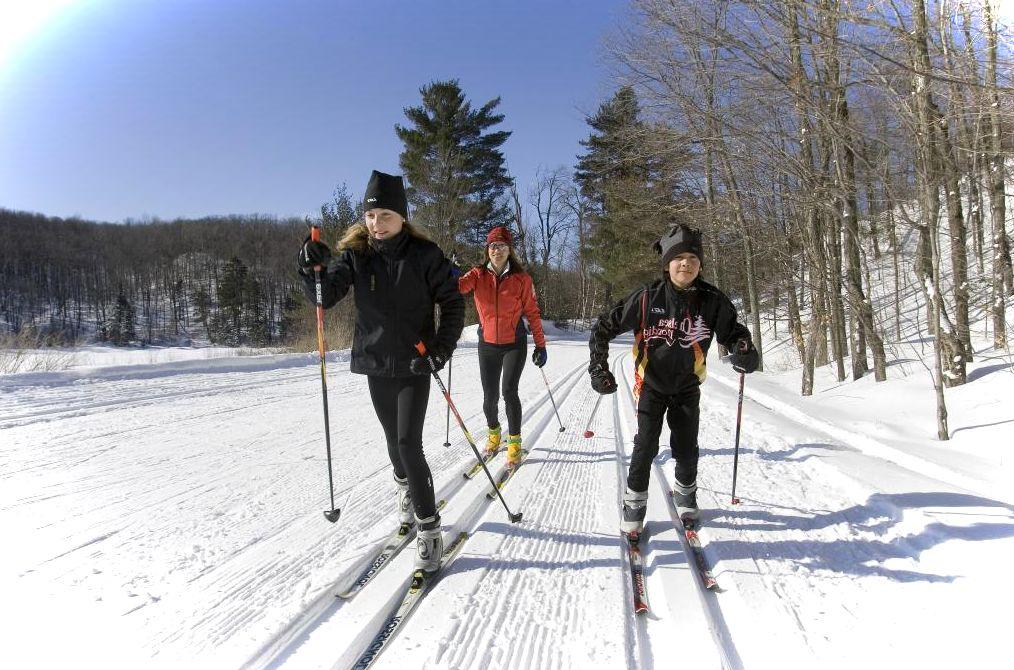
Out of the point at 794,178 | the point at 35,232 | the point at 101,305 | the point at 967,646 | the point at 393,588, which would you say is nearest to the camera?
the point at 967,646

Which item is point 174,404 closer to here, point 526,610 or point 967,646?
point 526,610

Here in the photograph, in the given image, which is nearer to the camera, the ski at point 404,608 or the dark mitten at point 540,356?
the ski at point 404,608

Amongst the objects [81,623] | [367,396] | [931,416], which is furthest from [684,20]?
[81,623]

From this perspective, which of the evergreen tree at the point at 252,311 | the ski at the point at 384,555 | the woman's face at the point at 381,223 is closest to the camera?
the ski at the point at 384,555

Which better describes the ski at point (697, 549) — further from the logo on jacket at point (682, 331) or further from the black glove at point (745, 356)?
the logo on jacket at point (682, 331)

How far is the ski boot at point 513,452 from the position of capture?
14.8ft

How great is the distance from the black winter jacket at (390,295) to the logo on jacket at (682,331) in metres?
1.22

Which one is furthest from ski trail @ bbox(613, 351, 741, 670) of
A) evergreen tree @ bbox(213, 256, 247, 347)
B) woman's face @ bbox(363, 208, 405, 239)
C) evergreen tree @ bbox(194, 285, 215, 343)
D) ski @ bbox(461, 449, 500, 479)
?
evergreen tree @ bbox(194, 285, 215, 343)

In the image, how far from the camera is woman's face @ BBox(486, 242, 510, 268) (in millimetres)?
4777

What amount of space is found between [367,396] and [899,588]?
6.68 meters

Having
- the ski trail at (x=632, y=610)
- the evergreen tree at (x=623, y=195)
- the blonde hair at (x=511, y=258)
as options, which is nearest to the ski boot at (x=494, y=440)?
the ski trail at (x=632, y=610)

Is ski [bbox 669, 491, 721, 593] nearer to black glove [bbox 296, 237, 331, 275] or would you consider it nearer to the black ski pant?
the black ski pant

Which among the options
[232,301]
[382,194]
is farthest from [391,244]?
[232,301]

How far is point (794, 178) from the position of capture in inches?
293
